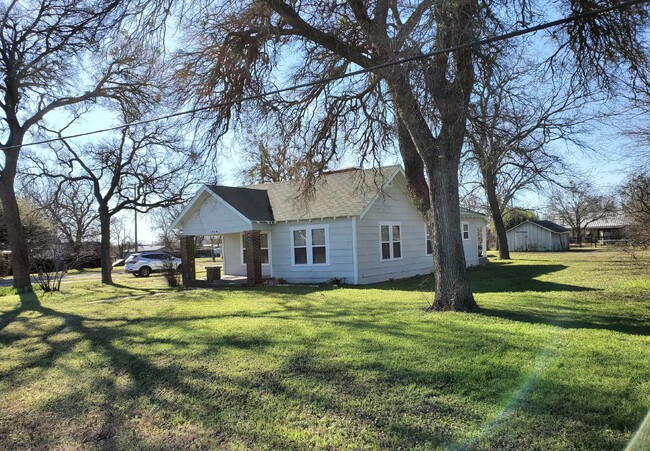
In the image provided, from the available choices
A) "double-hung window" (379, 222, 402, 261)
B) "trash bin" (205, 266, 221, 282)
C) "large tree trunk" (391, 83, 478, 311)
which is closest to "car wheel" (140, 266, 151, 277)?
"trash bin" (205, 266, 221, 282)

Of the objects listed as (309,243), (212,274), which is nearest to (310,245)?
(309,243)

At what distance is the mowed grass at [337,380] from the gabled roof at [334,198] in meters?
7.71

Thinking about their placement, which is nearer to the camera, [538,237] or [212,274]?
[212,274]

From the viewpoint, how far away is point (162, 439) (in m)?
4.14

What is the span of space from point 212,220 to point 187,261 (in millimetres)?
2146

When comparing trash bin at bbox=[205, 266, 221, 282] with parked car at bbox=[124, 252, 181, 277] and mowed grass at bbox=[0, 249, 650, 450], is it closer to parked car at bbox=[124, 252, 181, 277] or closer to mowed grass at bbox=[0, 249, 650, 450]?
mowed grass at bbox=[0, 249, 650, 450]

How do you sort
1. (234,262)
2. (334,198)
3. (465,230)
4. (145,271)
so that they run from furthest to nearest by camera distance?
(145,271)
(465,230)
(234,262)
(334,198)

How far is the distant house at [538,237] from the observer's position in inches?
2164

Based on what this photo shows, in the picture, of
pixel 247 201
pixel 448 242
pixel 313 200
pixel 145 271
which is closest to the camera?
pixel 448 242

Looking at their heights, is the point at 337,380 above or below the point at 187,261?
below

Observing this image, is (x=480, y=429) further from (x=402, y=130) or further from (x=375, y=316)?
(x=402, y=130)

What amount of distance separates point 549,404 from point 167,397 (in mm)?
3983

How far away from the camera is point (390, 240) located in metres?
19.1

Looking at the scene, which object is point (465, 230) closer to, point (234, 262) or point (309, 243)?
point (309, 243)
